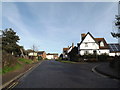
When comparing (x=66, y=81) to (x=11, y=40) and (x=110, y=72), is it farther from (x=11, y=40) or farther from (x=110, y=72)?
(x=11, y=40)

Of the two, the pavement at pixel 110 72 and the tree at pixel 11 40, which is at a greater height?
the tree at pixel 11 40

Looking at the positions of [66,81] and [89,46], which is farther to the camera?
[89,46]

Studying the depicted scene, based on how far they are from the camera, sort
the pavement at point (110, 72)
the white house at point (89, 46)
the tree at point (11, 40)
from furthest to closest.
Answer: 1. the white house at point (89, 46)
2. the tree at point (11, 40)
3. the pavement at point (110, 72)

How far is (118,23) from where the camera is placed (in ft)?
52.4

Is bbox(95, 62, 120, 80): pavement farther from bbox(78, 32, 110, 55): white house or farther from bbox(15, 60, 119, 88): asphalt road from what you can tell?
bbox(78, 32, 110, 55): white house

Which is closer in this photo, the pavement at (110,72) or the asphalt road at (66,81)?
the asphalt road at (66,81)

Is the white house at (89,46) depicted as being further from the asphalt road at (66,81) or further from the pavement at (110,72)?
the asphalt road at (66,81)

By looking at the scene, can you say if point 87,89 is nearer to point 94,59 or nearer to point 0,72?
point 0,72

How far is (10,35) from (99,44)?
96.3 feet

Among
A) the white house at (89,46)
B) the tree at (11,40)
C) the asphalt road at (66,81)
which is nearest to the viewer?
the asphalt road at (66,81)

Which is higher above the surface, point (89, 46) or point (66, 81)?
point (89, 46)

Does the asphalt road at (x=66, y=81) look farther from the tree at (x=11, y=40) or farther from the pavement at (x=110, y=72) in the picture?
the tree at (x=11, y=40)

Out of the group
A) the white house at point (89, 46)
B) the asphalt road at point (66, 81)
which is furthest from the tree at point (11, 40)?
the asphalt road at point (66, 81)

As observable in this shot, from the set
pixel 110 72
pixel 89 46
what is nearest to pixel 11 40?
pixel 89 46
